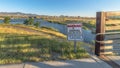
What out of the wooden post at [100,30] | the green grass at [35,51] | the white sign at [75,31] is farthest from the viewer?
the wooden post at [100,30]

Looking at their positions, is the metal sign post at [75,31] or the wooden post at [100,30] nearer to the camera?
the metal sign post at [75,31]

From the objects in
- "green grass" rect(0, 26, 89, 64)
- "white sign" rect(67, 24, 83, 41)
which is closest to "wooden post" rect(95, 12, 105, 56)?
"green grass" rect(0, 26, 89, 64)

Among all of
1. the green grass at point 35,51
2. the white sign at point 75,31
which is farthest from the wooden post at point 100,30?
the white sign at point 75,31

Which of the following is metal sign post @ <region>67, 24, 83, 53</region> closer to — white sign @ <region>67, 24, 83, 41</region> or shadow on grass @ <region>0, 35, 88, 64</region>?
white sign @ <region>67, 24, 83, 41</region>

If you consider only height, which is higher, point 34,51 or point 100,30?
point 100,30

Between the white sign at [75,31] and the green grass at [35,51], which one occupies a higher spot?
the white sign at [75,31]

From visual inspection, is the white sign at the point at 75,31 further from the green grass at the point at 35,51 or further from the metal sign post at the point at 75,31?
the green grass at the point at 35,51

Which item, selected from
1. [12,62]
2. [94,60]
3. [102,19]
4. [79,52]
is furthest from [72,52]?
[12,62]

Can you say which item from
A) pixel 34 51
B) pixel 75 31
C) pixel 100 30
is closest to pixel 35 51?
pixel 34 51

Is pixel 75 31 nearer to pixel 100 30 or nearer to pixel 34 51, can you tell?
pixel 100 30

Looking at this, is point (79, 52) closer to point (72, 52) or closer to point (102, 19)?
point (72, 52)

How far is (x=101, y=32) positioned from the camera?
32.0 ft

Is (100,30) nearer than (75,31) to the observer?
No

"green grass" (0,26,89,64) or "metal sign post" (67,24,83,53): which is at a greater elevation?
"metal sign post" (67,24,83,53)
